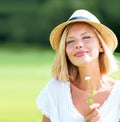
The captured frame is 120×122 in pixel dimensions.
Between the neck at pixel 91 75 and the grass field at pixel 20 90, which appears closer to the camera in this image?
the neck at pixel 91 75

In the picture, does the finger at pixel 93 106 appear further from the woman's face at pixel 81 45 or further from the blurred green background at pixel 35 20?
the blurred green background at pixel 35 20

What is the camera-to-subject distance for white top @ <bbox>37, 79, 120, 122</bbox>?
277cm

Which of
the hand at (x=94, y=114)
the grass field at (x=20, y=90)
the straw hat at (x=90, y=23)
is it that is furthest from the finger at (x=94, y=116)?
the grass field at (x=20, y=90)

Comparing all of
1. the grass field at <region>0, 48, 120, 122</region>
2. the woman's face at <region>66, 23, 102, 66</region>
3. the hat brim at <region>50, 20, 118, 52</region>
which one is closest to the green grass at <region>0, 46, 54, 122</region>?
the grass field at <region>0, 48, 120, 122</region>

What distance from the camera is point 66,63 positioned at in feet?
9.53

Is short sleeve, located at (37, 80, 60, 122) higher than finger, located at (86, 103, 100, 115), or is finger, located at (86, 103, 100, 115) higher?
short sleeve, located at (37, 80, 60, 122)

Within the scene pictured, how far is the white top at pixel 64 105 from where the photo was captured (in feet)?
9.09

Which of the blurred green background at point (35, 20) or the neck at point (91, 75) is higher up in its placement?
the blurred green background at point (35, 20)

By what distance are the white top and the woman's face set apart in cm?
16

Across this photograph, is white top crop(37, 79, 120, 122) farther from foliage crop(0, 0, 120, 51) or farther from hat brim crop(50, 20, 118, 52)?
foliage crop(0, 0, 120, 51)

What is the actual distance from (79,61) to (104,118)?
0.99 ft

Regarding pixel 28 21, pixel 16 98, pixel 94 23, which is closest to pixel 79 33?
pixel 94 23

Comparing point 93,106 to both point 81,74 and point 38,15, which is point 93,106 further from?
point 38,15

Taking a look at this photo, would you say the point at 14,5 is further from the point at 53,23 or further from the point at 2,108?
the point at 2,108
